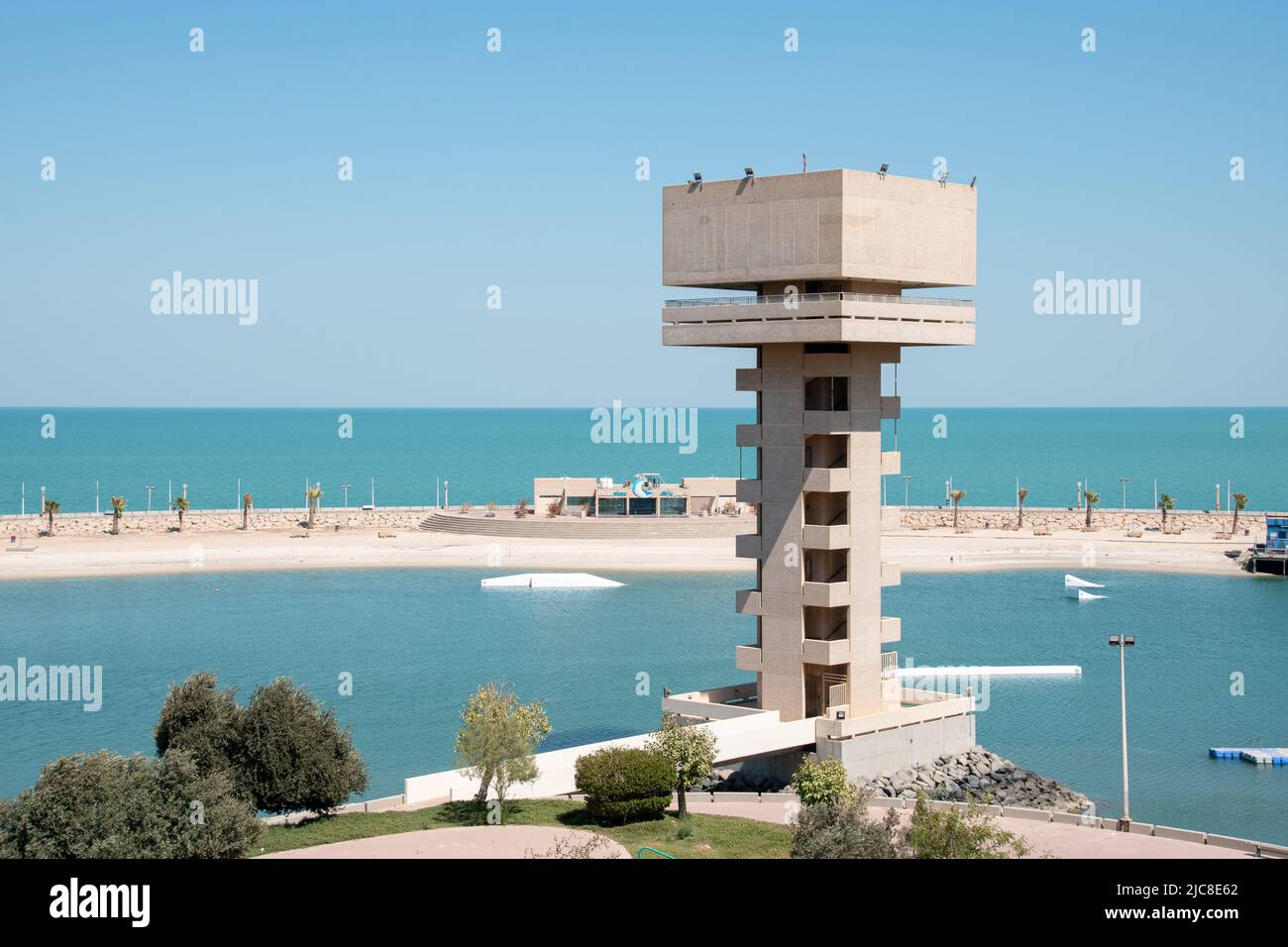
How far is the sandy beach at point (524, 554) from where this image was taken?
411 ft

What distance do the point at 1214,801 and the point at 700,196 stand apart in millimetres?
29037

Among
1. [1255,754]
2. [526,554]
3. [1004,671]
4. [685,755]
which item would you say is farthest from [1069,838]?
[526,554]

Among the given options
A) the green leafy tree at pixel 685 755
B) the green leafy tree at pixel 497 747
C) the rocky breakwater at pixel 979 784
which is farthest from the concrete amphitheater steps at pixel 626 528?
the green leafy tree at pixel 497 747

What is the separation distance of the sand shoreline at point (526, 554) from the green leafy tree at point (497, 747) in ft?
269

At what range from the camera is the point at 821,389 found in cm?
5262

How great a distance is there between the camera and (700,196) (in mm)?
51406

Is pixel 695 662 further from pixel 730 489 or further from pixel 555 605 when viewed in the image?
pixel 730 489

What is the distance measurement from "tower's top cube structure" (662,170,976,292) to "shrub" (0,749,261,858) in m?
25.8

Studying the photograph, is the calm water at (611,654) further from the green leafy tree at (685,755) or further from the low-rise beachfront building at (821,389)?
the green leafy tree at (685,755)

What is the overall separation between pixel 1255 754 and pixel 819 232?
30212mm

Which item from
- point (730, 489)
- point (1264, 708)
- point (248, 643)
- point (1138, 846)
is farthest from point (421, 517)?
point (1138, 846)
